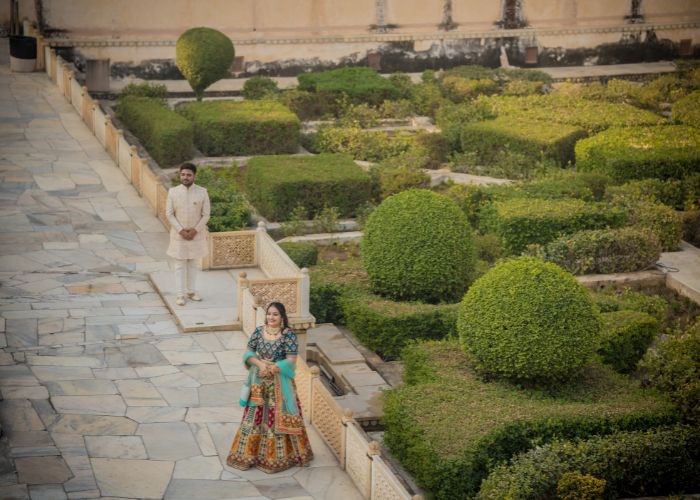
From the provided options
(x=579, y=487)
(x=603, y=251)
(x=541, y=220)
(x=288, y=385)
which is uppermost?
(x=541, y=220)

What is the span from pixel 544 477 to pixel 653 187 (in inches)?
421

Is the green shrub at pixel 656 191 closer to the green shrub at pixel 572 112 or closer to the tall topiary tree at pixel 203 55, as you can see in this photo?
the green shrub at pixel 572 112

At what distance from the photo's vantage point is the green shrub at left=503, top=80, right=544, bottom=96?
91.7ft

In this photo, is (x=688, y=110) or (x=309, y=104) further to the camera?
(x=309, y=104)

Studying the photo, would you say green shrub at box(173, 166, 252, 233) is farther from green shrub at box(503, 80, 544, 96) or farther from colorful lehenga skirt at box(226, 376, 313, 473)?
green shrub at box(503, 80, 544, 96)

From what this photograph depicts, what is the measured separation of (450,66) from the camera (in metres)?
32.3

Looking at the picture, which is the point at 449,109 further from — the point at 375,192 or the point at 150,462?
the point at 150,462

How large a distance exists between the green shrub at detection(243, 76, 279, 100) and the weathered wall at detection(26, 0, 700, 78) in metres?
2.80

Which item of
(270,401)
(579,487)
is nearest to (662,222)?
(579,487)

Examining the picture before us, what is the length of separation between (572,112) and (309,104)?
17.1 feet

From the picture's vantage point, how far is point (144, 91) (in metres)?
26.2

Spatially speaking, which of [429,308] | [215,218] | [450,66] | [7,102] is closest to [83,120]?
[7,102]

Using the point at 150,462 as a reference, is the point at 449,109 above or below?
above

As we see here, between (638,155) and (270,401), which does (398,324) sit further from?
(638,155)
